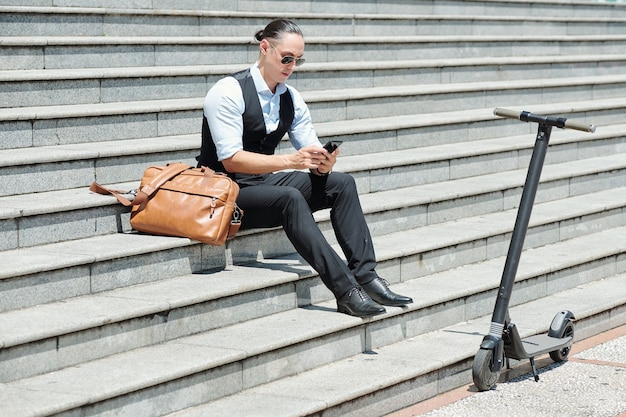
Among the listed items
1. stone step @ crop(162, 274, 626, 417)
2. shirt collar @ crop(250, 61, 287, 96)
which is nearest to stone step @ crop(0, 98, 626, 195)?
shirt collar @ crop(250, 61, 287, 96)

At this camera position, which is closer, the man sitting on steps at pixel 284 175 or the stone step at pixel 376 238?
the stone step at pixel 376 238

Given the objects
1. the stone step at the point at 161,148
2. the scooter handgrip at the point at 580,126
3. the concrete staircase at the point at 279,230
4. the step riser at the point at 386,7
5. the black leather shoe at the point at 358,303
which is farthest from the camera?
the step riser at the point at 386,7

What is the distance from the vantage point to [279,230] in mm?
6672

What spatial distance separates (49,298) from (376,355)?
1.72 metres

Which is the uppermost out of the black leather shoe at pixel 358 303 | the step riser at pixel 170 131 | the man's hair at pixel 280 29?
the man's hair at pixel 280 29

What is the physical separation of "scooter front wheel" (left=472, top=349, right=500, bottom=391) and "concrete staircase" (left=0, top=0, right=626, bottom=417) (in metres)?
0.18

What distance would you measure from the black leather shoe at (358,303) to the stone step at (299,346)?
0.20ft

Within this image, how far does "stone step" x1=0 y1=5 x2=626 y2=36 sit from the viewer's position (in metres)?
7.84

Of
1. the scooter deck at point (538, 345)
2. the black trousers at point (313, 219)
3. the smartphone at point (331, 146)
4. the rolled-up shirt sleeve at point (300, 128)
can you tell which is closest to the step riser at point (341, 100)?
the rolled-up shirt sleeve at point (300, 128)

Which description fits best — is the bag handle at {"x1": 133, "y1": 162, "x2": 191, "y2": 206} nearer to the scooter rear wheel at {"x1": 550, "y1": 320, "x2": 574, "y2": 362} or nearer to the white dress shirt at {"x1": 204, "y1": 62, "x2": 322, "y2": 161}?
the white dress shirt at {"x1": 204, "y1": 62, "x2": 322, "y2": 161}

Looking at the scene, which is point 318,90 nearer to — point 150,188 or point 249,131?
point 249,131

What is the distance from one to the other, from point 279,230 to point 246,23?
3.07 meters

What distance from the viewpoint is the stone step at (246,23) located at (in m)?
7.84

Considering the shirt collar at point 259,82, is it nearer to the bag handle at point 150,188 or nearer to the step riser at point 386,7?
the bag handle at point 150,188
